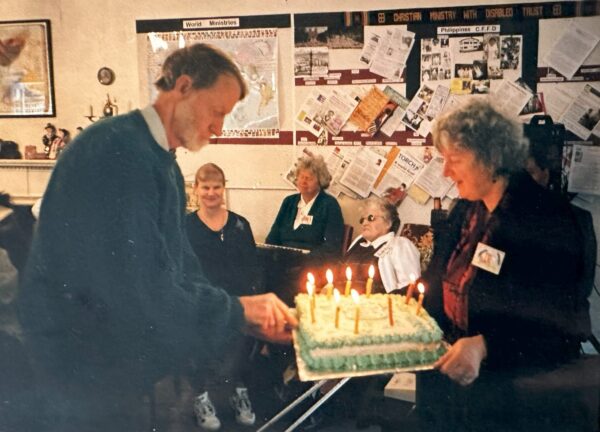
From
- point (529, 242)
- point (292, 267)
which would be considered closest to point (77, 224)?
point (292, 267)

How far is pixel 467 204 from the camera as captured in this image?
3.52 ft

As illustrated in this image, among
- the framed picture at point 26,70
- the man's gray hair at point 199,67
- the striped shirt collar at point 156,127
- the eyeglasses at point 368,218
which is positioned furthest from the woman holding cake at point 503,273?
the framed picture at point 26,70

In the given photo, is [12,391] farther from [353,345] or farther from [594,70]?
[594,70]

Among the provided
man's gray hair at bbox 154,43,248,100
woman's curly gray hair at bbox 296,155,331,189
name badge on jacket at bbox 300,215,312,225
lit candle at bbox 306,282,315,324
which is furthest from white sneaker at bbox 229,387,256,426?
man's gray hair at bbox 154,43,248,100

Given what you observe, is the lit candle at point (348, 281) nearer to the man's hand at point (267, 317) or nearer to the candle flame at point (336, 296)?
the candle flame at point (336, 296)

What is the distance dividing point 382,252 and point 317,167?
238mm

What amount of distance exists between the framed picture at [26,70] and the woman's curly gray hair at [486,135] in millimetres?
775

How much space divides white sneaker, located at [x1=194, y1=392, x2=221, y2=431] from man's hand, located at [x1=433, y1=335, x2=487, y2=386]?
1.84 ft

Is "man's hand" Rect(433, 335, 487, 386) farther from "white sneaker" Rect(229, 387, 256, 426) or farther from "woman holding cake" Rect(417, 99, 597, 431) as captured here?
"white sneaker" Rect(229, 387, 256, 426)

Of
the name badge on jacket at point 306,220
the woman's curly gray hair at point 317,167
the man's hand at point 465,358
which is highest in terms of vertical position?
the woman's curly gray hair at point 317,167

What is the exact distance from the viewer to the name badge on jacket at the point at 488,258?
1.05 metres

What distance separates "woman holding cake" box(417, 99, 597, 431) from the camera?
103cm

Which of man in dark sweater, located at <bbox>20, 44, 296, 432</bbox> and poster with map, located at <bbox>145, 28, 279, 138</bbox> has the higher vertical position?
poster with map, located at <bbox>145, 28, 279, 138</bbox>

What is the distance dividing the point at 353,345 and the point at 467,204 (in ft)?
1.20
